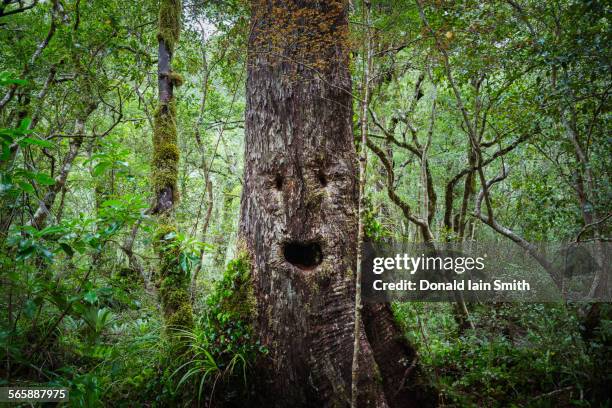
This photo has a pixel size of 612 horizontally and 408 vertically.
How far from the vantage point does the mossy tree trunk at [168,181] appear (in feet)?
13.3

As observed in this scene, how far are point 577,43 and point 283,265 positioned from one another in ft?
11.7

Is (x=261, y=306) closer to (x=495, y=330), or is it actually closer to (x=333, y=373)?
(x=333, y=373)

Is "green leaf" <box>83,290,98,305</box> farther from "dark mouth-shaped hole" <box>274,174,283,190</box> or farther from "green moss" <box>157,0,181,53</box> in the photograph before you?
"green moss" <box>157,0,181,53</box>

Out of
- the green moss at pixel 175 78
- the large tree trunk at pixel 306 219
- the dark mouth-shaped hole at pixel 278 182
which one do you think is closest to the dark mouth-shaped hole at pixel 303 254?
the large tree trunk at pixel 306 219

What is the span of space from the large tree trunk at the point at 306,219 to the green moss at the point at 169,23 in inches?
63.2

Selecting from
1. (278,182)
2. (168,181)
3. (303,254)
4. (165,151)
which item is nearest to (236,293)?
(303,254)

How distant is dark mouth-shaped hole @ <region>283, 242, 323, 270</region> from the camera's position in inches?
137

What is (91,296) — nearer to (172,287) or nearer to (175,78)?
(172,287)

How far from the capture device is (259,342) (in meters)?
3.27

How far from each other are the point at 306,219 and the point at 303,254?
14.6 inches

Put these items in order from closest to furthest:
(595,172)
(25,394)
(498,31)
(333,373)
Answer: (25,394) < (333,373) < (498,31) < (595,172)

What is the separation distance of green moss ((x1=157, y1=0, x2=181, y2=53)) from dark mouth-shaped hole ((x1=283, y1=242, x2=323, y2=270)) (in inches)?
129

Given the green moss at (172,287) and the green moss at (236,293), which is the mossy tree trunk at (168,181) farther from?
the green moss at (236,293)

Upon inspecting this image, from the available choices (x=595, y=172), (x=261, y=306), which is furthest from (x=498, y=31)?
(x=261, y=306)
